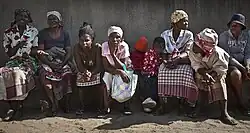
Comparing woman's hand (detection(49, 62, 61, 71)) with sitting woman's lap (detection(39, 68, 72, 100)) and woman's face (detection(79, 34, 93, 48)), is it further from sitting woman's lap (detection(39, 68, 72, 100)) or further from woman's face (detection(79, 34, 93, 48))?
woman's face (detection(79, 34, 93, 48))

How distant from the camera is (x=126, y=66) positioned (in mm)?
6730

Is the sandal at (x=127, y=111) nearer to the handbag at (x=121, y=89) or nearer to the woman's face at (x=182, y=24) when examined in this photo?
the handbag at (x=121, y=89)

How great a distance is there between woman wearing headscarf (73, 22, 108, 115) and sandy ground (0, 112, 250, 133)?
32 centimetres

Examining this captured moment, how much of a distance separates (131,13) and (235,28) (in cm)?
187

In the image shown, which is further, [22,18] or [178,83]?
[22,18]

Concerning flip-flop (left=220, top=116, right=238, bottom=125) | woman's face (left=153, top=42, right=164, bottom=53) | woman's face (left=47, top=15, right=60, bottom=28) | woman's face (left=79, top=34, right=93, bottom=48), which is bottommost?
flip-flop (left=220, top=116, right=238, bottom=125)

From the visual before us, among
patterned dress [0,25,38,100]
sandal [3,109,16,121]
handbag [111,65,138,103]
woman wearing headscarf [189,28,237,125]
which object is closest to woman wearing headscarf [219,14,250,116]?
woman wearing headscarf [189,28,237,125]

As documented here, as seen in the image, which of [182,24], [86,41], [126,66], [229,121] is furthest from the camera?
[182,24]

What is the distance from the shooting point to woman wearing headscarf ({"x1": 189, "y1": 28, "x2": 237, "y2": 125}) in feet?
20.5

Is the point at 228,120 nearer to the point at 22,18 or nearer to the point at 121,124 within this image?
the point at 121,124

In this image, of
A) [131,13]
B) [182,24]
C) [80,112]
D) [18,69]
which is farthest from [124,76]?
[131,13]

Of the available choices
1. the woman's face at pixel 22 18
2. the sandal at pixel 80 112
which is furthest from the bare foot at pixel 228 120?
the woman's face at pixel 22 18

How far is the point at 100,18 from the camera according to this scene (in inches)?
308

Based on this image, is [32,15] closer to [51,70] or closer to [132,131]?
[51,70]
